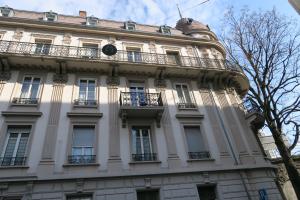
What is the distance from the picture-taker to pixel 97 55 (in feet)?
47.3

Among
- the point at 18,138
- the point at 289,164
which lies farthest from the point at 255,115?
the point at 18,138

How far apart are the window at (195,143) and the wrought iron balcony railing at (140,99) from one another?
2250mm

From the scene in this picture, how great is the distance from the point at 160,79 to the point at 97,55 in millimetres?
4208

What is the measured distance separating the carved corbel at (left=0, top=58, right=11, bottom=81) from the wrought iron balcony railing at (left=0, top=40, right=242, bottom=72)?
490 mm

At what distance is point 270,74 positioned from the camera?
13.5 meters

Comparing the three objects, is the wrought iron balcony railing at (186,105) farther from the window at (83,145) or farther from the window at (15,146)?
the window at (15,146)

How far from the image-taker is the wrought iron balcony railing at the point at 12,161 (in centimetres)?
967

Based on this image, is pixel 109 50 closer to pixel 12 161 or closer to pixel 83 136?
pixel 83 136

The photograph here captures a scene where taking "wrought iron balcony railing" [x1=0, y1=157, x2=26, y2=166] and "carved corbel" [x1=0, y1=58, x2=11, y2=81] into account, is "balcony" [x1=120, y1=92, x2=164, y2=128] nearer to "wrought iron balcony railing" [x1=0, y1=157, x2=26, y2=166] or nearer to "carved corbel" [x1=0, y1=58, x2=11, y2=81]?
"wrought iron balcony railing" [x1=0, y1=157, x2=26, y2=166]

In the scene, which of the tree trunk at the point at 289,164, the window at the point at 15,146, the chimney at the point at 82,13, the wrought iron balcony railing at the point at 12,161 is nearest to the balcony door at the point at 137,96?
the window at the point at 15,146

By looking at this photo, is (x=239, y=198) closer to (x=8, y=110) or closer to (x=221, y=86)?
(x=221, y=86)

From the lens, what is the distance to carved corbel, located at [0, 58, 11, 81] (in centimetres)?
1208

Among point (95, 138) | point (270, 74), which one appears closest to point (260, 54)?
point (270, 74)

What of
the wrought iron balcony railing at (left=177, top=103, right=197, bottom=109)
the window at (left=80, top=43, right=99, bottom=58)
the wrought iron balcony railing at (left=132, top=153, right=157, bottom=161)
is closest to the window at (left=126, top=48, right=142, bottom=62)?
the window at (left=80, top=43, right=99, bottom=58)
